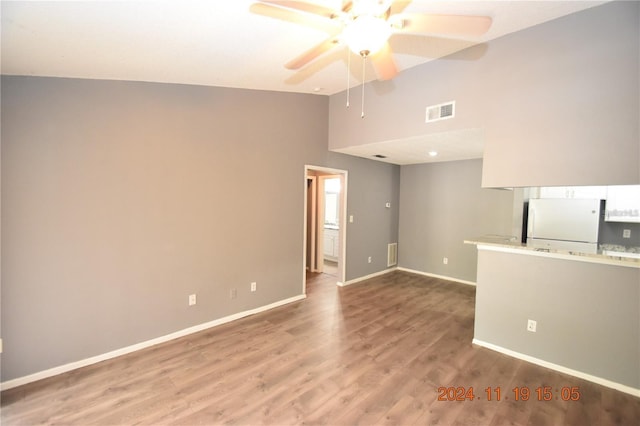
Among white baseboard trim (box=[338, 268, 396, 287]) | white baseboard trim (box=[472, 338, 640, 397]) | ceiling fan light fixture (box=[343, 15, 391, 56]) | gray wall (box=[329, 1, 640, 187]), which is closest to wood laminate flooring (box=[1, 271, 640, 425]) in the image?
white baseboard trim (box=[472, 338, 640, 397])

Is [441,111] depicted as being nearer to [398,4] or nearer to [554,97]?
[554,97]

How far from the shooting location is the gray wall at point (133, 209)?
88.4 inches

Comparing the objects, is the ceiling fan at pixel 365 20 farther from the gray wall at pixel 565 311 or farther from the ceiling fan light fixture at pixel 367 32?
the gray wall at pixel 565 311

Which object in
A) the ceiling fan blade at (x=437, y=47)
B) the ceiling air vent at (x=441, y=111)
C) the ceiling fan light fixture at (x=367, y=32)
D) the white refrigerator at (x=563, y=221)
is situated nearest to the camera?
the ceiling fan light fixture at (x=367, y=32)

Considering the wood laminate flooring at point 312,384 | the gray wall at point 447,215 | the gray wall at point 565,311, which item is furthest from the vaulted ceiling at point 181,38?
the gray wall at point 447,215

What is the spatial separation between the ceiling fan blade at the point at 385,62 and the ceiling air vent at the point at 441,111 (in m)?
1.41

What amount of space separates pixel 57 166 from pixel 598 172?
466cm

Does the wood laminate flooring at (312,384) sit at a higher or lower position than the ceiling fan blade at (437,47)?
lower

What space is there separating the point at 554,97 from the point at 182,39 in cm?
328

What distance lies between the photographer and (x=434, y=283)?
5.19 meters

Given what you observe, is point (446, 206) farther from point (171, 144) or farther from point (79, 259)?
point (79, 259)

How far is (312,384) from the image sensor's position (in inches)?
91.0

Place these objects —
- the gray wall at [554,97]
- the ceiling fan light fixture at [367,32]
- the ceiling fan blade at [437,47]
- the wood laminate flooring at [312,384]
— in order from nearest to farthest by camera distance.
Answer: the ceiling fan light fixture at [367,32] → the wood laminate flooring at [312,384] → the gray wall at [554,97] → the ceiling fan blade at [437,47]

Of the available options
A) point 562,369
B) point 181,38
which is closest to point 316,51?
point 181,38
